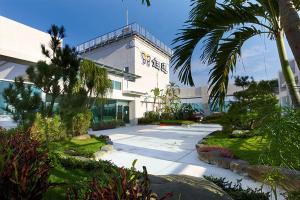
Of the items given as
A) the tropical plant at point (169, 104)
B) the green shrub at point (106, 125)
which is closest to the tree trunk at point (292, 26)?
the green shrub at point (106, 125)

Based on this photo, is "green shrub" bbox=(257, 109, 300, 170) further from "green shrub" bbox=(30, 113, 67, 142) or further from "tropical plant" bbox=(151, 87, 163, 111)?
"tropical plant" bbox=(151, 87, 163, 111)

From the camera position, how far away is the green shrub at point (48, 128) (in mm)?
8688

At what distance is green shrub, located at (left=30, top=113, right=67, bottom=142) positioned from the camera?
869cm

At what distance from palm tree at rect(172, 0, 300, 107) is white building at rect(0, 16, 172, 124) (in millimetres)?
11415

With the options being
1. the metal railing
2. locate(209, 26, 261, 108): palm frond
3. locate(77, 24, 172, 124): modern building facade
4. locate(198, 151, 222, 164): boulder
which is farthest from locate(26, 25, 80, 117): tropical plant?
the metal railing

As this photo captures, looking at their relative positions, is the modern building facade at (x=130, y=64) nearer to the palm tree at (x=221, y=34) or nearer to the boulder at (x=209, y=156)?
the boulder at (x=209, y=156)

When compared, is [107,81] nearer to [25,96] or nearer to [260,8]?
[25,96]

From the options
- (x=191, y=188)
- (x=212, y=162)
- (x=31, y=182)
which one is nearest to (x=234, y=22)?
(x=191, y=188)

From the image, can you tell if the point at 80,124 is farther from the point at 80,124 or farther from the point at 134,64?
the point at 134,64

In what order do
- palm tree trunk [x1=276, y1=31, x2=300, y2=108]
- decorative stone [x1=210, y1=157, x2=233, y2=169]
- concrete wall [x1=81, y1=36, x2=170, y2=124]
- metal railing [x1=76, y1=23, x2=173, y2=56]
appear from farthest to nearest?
metal railing [x1=76, y1=23, x2=173, y2=56]
concrete wall [x1=81, y1=36, x2=170, y2=124]
decorative stone [x1=210, y1=157, x2=233, y2=169]
palm tree trunk [x1=276, y1=31, x2=300, y2=108]

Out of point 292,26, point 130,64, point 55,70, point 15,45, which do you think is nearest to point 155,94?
point 130,64

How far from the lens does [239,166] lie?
6199mm

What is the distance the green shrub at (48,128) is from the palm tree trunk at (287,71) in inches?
293

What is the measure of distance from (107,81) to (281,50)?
13.1 m
